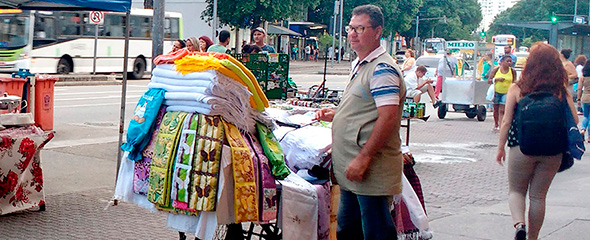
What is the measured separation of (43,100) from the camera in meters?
12.7

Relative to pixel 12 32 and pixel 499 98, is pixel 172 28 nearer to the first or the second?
pixel 12 32

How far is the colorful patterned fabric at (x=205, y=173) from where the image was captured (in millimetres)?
4836

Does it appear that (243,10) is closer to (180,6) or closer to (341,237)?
(180,6)

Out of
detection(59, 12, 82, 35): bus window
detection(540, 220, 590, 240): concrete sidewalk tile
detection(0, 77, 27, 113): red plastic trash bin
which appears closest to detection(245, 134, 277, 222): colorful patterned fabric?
detection(540, 220, 590, 240): concrete sidewalk tile

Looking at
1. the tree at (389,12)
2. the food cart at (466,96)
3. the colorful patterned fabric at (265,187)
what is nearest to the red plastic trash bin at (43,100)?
the colorful patterned fabric at (265,187)

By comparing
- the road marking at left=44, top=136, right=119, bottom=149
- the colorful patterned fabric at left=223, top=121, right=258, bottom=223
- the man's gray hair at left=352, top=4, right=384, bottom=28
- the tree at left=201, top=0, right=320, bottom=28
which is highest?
the tree at left=201, top=0, right=320, bottom=28

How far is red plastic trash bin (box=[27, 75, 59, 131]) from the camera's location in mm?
12672

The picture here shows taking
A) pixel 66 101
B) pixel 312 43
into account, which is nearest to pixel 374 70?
pixel 66 101

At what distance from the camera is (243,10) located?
141ft

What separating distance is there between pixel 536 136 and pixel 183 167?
2806 mm

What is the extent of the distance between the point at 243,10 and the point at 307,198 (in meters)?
38.5

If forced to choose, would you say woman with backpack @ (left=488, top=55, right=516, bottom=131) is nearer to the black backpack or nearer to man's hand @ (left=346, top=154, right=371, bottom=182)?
the black backpack

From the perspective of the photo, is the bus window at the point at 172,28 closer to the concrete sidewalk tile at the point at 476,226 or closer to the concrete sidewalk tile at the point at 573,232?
the concrete sidewalk tile at the point at 476,226

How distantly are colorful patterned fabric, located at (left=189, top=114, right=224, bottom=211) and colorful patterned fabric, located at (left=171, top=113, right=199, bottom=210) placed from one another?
3cm
